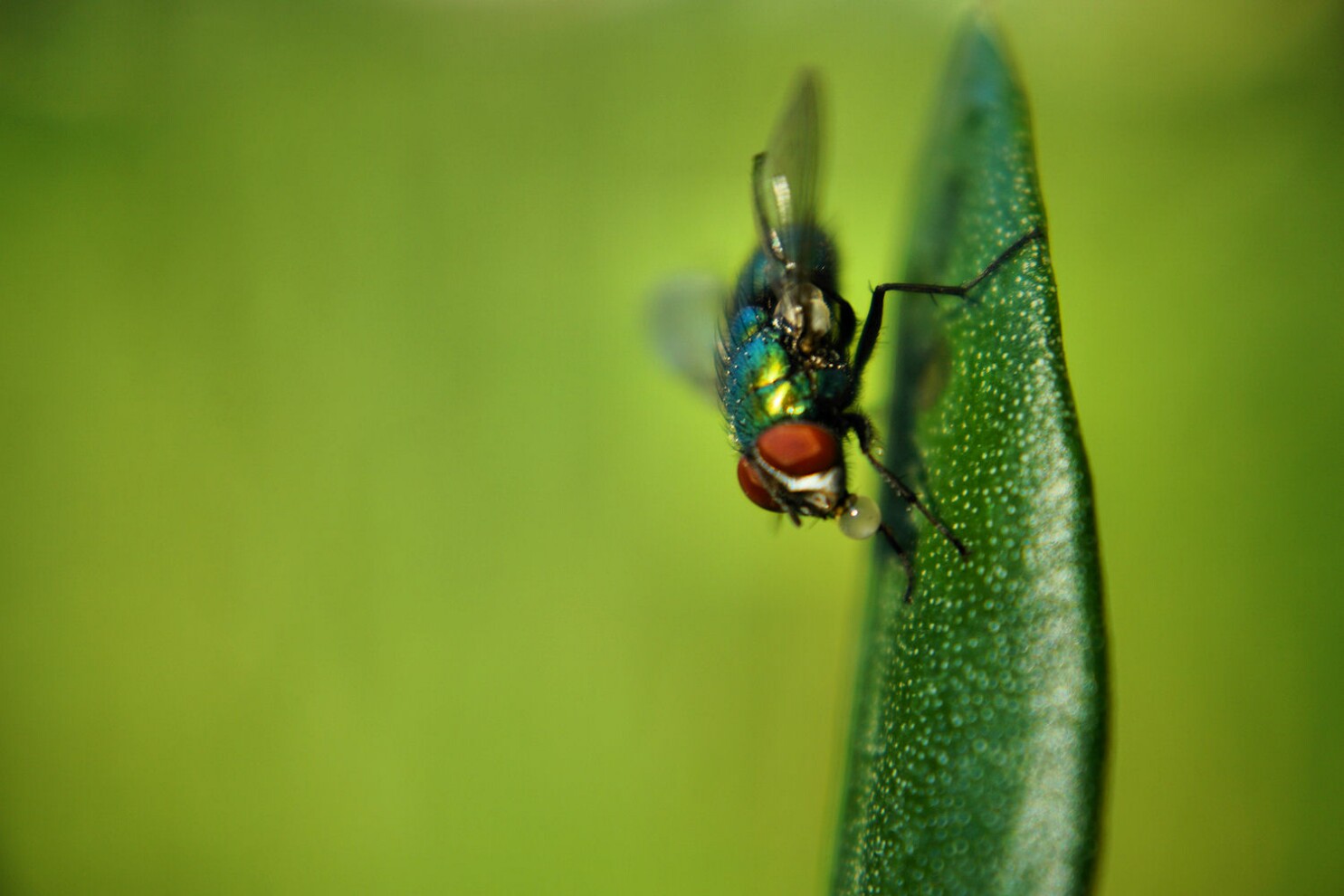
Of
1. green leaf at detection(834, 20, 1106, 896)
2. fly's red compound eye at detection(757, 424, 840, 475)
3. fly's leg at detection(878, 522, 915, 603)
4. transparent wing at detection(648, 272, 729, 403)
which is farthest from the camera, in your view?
transparent wing at detection(648, 272, 729, 403)

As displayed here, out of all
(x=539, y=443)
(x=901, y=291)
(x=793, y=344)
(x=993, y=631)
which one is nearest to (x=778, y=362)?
(x=793, y=344)

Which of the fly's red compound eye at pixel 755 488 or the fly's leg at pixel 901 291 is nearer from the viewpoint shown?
the fly's leg at pixel 901 291

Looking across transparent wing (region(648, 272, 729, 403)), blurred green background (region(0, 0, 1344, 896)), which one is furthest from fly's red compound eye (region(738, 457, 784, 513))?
blurred green background (region(0, 0, 1344, 896))

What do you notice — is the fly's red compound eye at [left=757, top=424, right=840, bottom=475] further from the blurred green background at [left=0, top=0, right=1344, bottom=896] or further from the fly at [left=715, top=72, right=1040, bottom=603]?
the blurred green background at [left=0, top=0, right=1344, bottom=896]

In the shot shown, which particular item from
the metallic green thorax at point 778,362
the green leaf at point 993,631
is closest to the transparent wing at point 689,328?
the metallic green thorax at point 778,362

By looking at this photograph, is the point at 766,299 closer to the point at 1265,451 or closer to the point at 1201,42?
the point at 1265,451

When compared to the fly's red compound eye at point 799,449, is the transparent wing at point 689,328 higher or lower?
higher

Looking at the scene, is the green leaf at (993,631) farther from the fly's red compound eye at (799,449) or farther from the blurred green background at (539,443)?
the blurred green background at (539,443)
